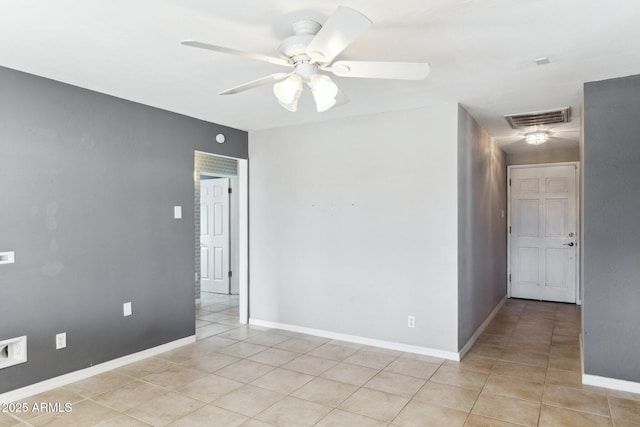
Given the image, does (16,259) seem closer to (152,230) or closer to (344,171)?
(152,230)

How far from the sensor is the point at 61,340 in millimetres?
3240

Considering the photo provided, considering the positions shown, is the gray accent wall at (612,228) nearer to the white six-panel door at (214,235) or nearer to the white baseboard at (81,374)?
the white baseboard at (81,374)

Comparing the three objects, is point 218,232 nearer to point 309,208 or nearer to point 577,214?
point 309,208

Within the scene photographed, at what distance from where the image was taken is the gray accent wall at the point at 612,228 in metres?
3.10

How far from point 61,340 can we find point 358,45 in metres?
3.15

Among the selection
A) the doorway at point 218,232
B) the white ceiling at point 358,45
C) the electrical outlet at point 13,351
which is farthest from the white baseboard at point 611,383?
the doorway at point 218,232

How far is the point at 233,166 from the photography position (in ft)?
22.2

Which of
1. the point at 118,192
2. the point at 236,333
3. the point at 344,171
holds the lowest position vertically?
the point at 236,333

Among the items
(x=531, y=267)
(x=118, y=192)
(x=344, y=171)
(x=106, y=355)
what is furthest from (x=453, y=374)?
(x=531, y=267)

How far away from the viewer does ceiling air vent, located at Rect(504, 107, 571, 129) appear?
13.6 ft

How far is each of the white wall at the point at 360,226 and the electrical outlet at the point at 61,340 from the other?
2189 mm

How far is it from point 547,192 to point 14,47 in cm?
673

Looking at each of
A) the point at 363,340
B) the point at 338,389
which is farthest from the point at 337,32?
the point at 363,340

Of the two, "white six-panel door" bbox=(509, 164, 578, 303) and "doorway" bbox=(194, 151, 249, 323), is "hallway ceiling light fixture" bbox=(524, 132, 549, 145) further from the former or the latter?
"doorway" bbox=(194, 151, 249, 323)
